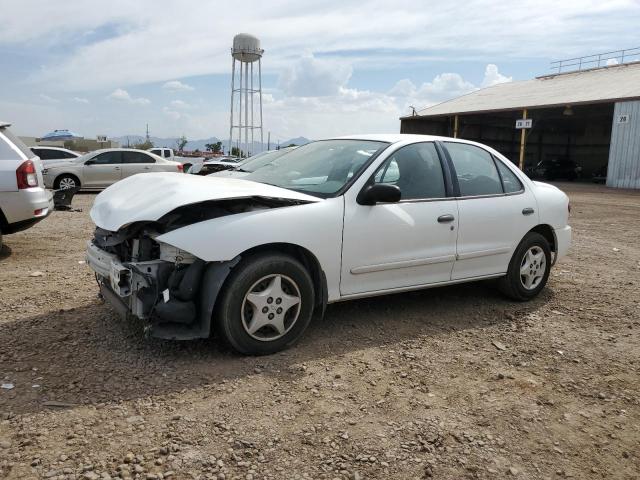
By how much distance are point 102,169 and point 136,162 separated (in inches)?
39.8

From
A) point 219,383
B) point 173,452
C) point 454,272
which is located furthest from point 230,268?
point 454,272

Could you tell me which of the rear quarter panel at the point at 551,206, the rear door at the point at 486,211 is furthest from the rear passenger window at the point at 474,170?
the rear quarter panel at the point at 551,206

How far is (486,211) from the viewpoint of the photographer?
15.8 feet

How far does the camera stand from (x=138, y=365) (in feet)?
11.6

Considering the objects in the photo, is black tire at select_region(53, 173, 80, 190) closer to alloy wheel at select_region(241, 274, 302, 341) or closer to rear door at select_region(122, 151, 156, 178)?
rear door at select_region(122, 151, 156, 178)

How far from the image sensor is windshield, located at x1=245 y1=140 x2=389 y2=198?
4199mm

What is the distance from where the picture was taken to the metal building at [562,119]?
83.5 feet

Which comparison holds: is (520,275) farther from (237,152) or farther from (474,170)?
(237,152)

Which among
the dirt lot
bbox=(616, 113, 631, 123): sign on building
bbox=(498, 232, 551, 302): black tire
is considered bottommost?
the dirt lot

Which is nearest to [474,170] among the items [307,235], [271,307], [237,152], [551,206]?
[551,206]

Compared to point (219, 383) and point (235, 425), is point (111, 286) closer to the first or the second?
point (219, 383)

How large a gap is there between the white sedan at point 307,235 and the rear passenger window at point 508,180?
13 mm

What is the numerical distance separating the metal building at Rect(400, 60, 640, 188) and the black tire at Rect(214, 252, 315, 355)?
84.7 feet

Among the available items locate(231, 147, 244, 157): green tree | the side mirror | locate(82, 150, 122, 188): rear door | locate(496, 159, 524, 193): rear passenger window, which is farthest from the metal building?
the side mirror
